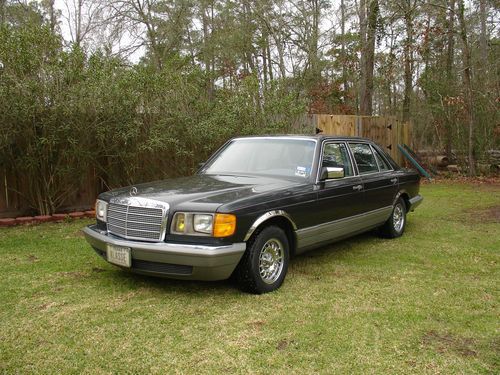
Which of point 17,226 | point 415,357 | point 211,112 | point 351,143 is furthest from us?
point 211,112

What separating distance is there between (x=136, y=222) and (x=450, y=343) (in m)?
2.80

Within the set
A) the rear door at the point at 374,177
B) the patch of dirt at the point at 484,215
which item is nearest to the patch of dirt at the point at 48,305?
the rear door at the point at 374,177

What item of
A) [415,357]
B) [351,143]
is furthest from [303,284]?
[351,143]

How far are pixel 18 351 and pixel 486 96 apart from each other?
14326 mm

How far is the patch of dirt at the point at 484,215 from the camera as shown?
8.09m

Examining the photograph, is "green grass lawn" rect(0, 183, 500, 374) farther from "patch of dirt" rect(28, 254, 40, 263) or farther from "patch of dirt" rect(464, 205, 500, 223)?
"patch of dirt" rect(464, 205, 500, 223)

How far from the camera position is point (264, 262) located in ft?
14.3

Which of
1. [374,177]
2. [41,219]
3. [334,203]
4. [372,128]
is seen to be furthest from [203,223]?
[372,128]

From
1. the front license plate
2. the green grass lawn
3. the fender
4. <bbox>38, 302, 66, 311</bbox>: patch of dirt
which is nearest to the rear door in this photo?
the green grass lawn

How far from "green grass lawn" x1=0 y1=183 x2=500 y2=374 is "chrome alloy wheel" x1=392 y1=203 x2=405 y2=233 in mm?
923

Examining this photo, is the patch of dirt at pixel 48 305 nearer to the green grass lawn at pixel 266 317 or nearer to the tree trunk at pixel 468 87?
the green grass lawn at pixel 266 317

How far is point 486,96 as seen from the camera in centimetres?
1370

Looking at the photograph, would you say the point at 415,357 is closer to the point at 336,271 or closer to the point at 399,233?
the point at 336,271

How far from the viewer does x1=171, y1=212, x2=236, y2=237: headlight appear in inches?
152
